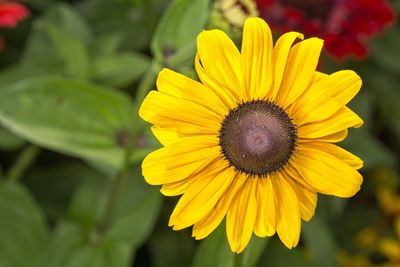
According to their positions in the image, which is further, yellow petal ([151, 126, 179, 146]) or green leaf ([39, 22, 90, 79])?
green leaf ([39, 22, 90, 79])

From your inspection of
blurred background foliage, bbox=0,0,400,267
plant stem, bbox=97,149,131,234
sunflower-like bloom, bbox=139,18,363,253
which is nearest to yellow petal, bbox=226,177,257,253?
sunflower-like bloom, bbox=139,18,363,253

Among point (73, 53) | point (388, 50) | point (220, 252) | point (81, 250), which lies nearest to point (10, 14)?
point (73, 53)

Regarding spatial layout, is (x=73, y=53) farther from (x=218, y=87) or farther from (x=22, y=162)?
(x=218, y=87)

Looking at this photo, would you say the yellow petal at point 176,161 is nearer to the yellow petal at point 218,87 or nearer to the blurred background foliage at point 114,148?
the yellow petal at point 218,87

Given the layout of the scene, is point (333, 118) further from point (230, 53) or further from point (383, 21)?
point (383, 21)

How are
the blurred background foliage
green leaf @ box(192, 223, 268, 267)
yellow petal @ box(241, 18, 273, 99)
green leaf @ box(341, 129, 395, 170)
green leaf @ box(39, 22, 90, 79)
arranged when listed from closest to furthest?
yellow petal @ box(241, 18, 273, 99)
green leaf @ box(192, 223, 268, 267)
the blurred background foliage
green leaf @ box(39, 22, 90, 79)
green leaf @ box(341, 129, 395, 170)

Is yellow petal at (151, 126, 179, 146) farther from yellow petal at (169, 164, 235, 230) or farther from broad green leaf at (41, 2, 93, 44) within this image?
broad green leaf at (41, 2, 93, 44)

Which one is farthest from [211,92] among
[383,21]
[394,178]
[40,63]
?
[394,178]

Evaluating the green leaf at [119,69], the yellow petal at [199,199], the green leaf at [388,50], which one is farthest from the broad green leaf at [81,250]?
the green leaf at [388,50]
